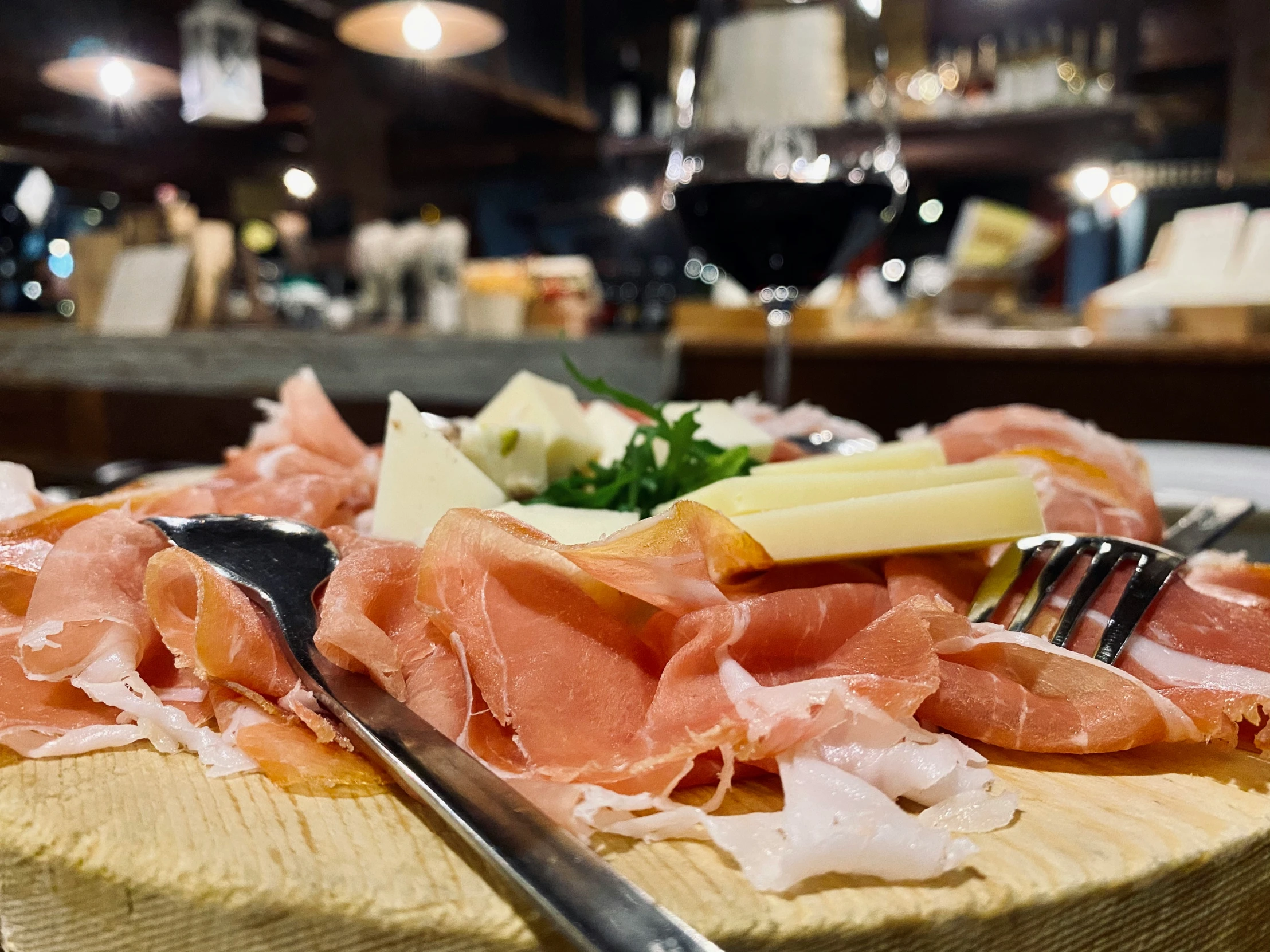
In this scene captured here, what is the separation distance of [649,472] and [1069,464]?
360 mm

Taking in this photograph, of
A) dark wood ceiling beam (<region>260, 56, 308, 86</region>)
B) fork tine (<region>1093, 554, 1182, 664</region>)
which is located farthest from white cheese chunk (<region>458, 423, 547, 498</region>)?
dark wood ceiling beam (<region>260, 56, 308, 86</region>)

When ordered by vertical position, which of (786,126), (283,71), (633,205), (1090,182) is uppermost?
(283,71)

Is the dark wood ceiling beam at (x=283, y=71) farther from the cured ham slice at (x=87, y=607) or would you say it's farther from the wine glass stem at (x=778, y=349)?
the cured ham slice at (x=87, y=607)

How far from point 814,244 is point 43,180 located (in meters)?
1.93

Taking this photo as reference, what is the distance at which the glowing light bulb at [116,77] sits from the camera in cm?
394

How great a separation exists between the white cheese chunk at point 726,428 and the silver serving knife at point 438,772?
0.39 metres

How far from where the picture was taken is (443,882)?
1.20ft

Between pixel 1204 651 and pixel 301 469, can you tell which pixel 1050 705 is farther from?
pixel 301 469

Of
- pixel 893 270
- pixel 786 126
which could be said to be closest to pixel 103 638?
pixel 786 126

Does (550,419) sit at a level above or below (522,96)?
below

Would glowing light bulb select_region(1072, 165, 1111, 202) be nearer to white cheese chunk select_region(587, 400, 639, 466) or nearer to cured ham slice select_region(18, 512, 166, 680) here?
white cheese chunk select_region(587, 400, 639, 466)

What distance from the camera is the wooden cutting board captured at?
354mm

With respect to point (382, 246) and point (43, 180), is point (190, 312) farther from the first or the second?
point (382, 246)

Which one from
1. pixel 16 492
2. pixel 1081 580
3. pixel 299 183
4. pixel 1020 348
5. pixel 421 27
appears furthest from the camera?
pixel 299 183
